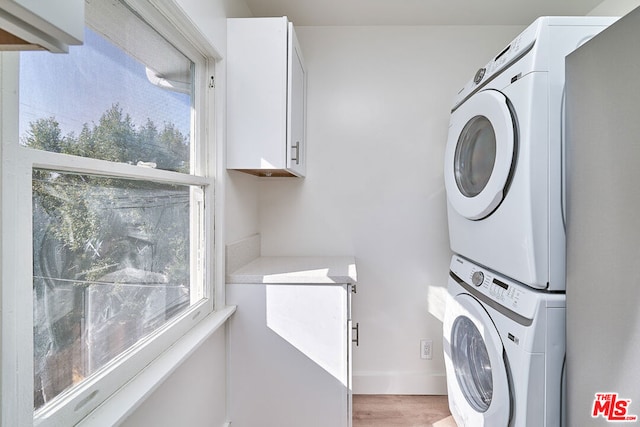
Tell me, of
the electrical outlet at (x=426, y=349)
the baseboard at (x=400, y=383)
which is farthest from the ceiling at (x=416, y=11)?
Result: the baseboard at (x=400, y=383)

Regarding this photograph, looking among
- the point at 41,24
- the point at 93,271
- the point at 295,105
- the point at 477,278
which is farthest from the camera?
the point at 295,105

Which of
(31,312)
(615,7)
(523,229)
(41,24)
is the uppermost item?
(615,7)

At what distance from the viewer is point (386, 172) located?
2.17 meters

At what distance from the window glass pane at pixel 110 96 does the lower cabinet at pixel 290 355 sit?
0.80 meters

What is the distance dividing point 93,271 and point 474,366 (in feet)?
5.10

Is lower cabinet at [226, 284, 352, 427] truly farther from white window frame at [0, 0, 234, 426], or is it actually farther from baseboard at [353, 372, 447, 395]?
baseboard at [353, 372, 447, 395]

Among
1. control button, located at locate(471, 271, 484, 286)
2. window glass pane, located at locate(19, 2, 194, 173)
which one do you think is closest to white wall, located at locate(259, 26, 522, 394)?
control button, located at locate(471, 271, 484, 286)

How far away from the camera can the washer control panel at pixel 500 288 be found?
107 cm

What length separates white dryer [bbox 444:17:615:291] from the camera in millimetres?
1046

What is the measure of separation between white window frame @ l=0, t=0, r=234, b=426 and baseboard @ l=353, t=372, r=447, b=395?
1.24 metres

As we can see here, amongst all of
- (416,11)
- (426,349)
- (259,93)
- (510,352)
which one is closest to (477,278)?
(510,352)

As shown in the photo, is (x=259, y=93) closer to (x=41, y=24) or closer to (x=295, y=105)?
(x=295, y=105)

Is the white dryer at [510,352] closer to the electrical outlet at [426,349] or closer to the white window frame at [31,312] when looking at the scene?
the electrical outlet at [426,349]

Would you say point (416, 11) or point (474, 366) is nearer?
point (474, 366)
